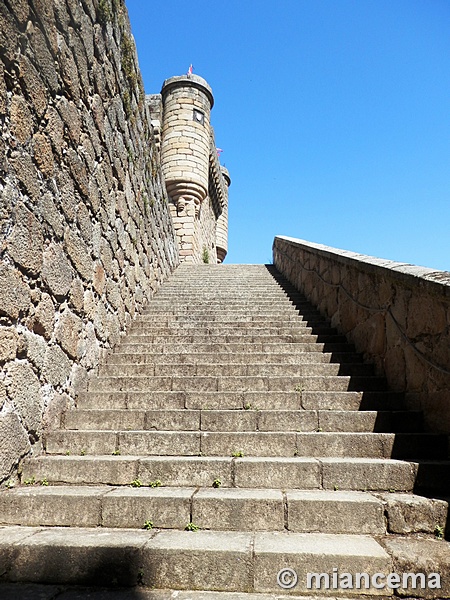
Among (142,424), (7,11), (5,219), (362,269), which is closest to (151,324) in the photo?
(142,424)

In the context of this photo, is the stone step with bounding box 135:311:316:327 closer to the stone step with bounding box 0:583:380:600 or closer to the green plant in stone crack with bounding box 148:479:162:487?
the green plant in stone crack with bounding box 148:479:162:487

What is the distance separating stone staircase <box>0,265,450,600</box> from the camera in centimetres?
188

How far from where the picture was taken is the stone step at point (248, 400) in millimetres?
3293

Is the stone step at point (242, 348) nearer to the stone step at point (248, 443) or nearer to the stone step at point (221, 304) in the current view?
the stone step at point (221, 304)

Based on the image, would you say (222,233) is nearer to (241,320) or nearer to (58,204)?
(241,320)

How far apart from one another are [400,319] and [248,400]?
1.40 meters

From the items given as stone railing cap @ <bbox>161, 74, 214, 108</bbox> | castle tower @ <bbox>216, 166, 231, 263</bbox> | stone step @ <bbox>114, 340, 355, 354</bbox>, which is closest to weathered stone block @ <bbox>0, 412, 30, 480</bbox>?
stone step @ <bbox>114, 340, 355, 354</bbox>

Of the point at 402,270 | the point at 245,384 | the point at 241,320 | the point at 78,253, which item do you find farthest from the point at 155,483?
the point at 241,320

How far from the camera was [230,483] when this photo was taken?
8.33 ft

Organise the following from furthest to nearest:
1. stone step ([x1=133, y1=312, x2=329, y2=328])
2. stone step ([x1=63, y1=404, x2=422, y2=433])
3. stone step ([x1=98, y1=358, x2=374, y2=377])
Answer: stone step ([x1=133, y1=312, x2=329, y2=328]), stone step ([x1=98, y1=358, x2=374, y2=377]), stone step ([x1=63, y1=404, x2=422, y2=433])

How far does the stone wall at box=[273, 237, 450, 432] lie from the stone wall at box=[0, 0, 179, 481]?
2545mm

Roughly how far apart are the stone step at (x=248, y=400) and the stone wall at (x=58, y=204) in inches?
13.0

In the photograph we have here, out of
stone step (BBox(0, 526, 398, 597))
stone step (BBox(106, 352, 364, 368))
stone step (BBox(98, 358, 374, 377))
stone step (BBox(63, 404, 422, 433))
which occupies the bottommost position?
stone step (BBox(0, 526, 398, 597))

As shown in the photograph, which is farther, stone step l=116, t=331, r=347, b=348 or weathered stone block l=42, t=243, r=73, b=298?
stone step l=116, t=331, r=347, b=348
